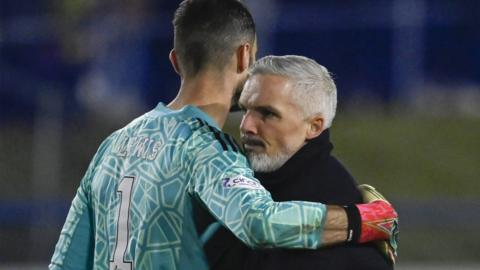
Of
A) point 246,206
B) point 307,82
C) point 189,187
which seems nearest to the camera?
point 246,206

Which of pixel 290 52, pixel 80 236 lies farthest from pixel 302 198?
pixel 290 52

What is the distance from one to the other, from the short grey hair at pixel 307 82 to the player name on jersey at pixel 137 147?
0.33 metres

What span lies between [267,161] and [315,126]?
6.3 inches

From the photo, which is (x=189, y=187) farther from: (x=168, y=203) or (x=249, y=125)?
(x=249, y=125)

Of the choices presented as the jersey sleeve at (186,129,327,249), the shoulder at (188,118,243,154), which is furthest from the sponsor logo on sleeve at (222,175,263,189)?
the shoulder at (188,118,243,154)

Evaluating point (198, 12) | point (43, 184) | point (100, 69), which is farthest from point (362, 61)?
point (198, 12)

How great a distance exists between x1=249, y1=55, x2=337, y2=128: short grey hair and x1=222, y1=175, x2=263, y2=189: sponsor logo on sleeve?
30cm

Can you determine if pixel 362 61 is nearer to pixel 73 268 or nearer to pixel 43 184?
pixel 43 184

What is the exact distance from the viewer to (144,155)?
3.26 m

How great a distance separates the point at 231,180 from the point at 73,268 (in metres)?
0.71

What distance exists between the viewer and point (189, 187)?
10.1ft

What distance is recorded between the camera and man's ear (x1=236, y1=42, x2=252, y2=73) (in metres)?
3.33

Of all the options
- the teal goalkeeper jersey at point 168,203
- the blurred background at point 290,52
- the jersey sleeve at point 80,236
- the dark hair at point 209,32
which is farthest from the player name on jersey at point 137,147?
the blurred background at point 290,52

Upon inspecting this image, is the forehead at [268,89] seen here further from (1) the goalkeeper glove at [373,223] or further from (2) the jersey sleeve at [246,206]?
(1) the goalkeeper glove at [373,223]
